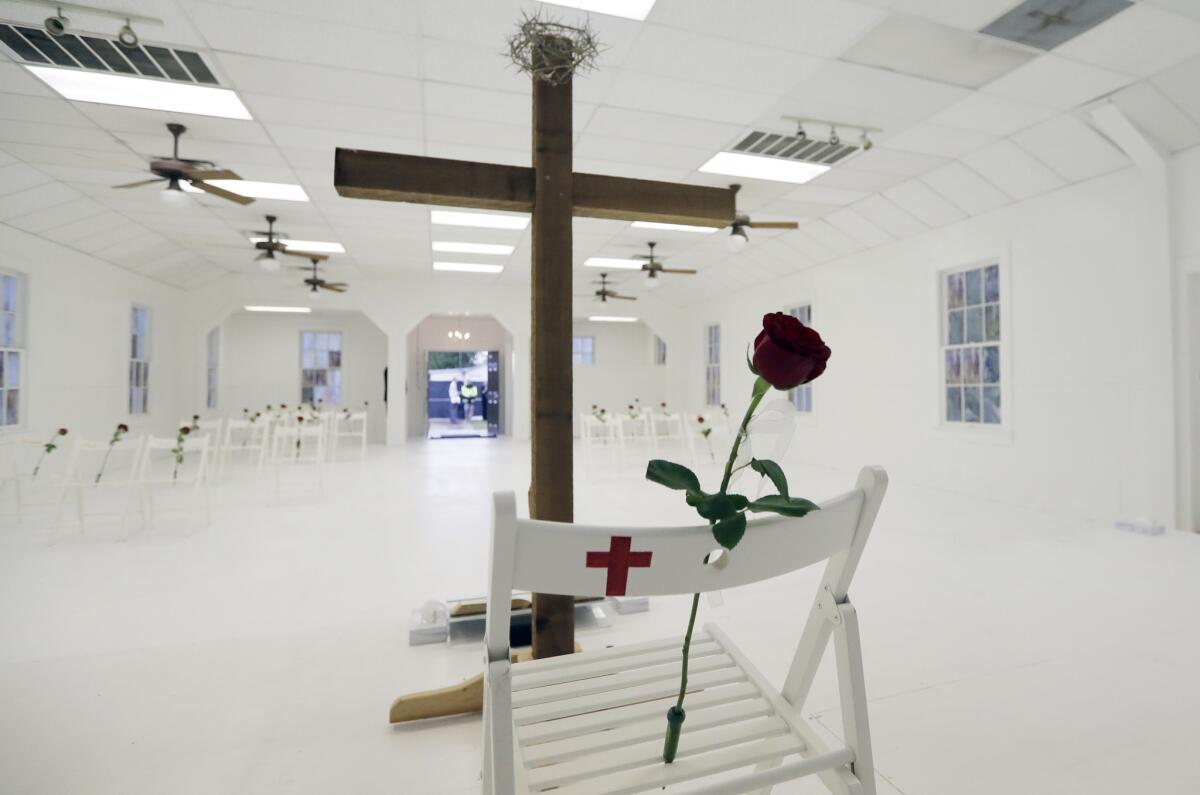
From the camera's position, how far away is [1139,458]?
13.5 feet

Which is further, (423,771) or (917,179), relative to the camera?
(917,179)

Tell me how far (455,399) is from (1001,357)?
1548 centimetres

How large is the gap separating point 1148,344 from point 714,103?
363 centimetres

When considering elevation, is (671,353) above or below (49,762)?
above

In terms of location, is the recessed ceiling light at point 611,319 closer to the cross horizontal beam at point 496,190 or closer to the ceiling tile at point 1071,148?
the ceiling tile at point 1071,148

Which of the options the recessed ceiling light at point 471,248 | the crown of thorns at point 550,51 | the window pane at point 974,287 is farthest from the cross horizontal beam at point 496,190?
the recessed ceiling light at point 471,248

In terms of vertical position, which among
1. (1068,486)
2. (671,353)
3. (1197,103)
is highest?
(1197,103)

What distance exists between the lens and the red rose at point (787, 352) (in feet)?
2.43

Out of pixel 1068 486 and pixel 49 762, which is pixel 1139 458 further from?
pixel 49 762

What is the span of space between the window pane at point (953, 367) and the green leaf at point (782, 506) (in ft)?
19.6

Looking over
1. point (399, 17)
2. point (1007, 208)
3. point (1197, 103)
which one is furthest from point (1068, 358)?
point (399, 17)

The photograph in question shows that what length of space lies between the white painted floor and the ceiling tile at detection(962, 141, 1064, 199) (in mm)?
2855

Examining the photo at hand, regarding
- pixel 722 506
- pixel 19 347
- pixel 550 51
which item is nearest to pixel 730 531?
pixel 722 506

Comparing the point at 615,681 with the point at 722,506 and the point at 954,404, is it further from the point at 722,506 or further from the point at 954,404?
the point at 954,404
